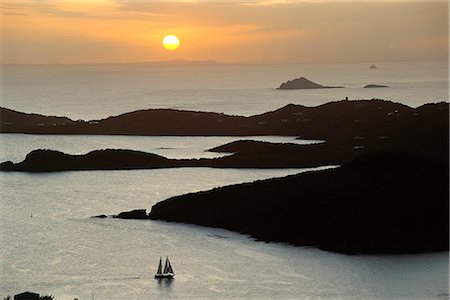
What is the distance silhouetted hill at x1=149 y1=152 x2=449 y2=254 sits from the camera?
229ft

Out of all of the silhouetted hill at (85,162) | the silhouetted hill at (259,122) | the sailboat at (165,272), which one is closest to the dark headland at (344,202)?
the silhouetted hill at (85,162)

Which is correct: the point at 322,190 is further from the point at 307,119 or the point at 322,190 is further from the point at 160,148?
the point at 307,119

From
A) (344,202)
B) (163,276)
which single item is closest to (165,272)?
(163,276)

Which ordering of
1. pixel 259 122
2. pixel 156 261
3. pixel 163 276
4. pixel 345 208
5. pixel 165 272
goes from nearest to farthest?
pixel 163 276
pixel 165 272
pixel 156 261
pixel 345 208
pixel 259 122

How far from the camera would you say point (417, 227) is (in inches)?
2795

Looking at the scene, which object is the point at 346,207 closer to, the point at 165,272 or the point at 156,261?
the point at 156,261

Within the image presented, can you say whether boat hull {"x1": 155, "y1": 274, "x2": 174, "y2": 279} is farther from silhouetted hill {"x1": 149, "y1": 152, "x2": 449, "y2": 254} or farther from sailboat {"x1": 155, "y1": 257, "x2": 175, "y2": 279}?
silhouetted hill {"x1": 149, "y1": 152, "x2": 449, "y2": 254}

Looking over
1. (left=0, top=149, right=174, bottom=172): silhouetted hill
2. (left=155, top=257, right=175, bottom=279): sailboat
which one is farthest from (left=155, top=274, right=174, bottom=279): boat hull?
(left=0, top=149, right=174, bottom=172): silhouetted hill

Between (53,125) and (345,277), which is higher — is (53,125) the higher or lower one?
the higher one

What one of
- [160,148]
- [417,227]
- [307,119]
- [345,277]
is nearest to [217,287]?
[345,277]

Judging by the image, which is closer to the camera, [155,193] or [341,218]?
[341,218]

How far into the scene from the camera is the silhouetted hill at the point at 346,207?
69938 mm

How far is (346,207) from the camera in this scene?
241 ft

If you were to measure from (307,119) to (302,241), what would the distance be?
78519 mm
